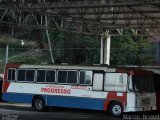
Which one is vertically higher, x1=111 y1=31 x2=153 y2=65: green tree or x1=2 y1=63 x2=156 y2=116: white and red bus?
x1=111 y1=31 x2=153 y2=65: green tree

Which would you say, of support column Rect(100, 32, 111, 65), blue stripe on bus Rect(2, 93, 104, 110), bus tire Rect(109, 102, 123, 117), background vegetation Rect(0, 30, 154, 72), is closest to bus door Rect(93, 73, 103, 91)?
blue stripe on bus Rect(2, 93, 104, 110)

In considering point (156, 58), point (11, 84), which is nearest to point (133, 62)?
point (156, 58)

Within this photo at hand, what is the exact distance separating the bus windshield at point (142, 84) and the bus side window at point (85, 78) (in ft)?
7.88

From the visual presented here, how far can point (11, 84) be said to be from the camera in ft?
85.9

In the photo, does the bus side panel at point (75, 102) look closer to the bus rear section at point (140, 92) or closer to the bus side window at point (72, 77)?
the bus side window at point (72, 77)

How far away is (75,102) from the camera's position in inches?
945

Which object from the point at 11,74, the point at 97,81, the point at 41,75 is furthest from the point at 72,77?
the point at 11,74

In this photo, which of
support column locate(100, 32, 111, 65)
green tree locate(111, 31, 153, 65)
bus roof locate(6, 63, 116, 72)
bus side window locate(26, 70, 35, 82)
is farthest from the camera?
green tree locate(111, 31, 153, 65)

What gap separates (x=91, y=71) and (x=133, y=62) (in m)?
26.4

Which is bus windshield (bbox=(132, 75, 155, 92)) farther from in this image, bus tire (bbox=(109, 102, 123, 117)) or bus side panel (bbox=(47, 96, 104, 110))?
bus side panel (bbox=(47, 96, 104, 110))

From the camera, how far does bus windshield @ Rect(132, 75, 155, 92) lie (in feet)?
72.7

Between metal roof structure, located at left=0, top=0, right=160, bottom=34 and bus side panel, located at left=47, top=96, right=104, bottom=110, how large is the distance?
4.81 m

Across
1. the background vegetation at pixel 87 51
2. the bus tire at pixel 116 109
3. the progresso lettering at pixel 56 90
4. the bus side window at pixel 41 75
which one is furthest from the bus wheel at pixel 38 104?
the background vegetation at pixel 87 51

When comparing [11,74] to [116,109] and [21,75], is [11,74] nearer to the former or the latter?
[21,75]
